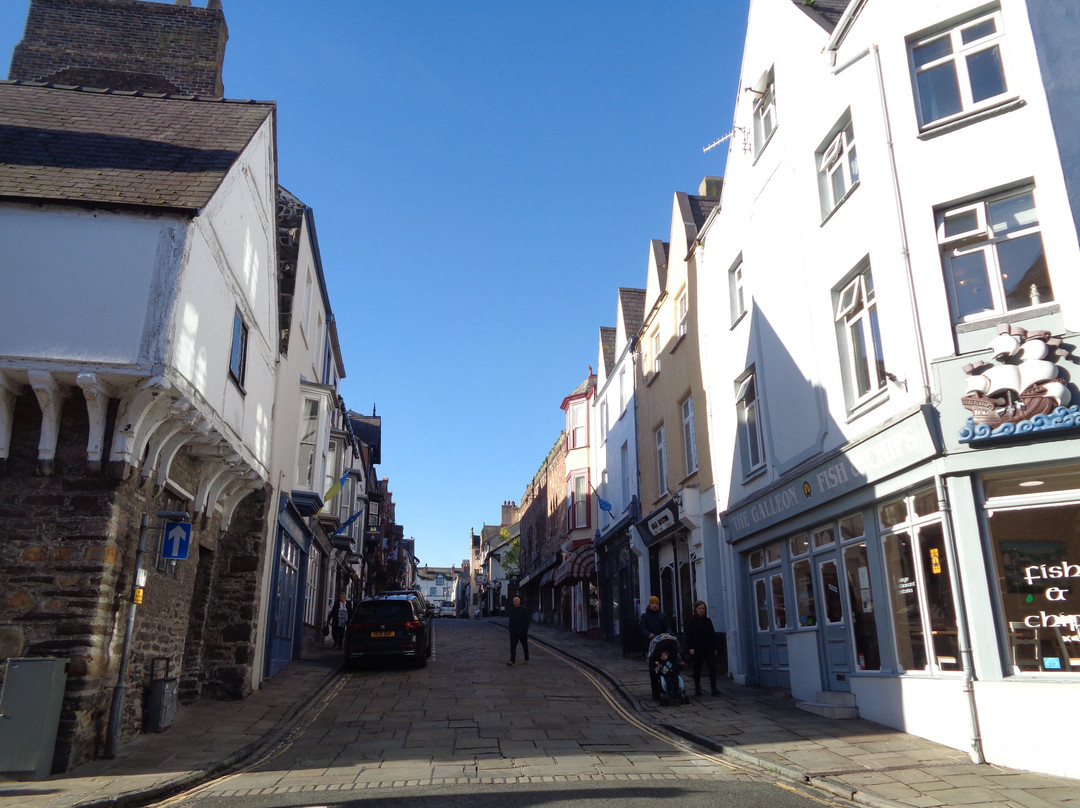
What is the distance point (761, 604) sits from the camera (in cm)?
1561

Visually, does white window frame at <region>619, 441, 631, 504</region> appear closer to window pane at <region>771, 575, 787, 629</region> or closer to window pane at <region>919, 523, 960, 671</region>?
A: window pane at <region>771, 575, 787, 629</region>

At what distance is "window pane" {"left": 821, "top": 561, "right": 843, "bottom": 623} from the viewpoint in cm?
1236

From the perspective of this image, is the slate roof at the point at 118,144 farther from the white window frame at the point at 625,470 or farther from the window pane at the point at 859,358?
the white window frame at the point at 625,470

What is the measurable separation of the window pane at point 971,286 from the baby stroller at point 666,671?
21.9 ft

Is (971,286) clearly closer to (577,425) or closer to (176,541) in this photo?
(176,541)

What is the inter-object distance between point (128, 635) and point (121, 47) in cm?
1518

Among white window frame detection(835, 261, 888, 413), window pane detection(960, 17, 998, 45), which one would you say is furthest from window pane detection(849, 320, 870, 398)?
window pane detection(960, 17, 998, 45)

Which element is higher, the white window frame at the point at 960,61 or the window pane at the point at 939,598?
the white window frame at the point at 960,61

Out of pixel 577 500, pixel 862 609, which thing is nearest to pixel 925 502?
pixel 862 609

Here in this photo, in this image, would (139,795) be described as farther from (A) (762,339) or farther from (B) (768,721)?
(A) (762,339)

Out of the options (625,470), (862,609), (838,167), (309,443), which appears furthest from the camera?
(625,470)

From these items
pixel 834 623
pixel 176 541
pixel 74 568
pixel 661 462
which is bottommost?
pixel 834 623

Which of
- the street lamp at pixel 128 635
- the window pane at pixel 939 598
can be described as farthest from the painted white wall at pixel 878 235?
the street lamp at pixel 128 635

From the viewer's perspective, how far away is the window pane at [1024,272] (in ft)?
30.6
